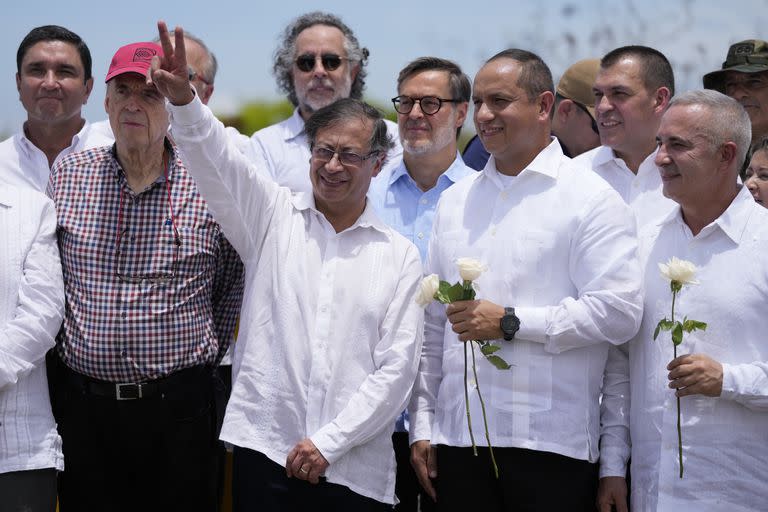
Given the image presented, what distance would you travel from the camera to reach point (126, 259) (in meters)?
4.71

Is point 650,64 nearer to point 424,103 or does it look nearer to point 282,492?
point 424,103

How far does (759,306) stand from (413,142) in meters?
2.09

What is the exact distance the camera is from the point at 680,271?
404 cm

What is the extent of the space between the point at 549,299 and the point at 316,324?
970mm

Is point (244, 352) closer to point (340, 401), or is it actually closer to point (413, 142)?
point (340, 401)

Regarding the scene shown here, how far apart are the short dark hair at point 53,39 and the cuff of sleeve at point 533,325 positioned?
3181 mm

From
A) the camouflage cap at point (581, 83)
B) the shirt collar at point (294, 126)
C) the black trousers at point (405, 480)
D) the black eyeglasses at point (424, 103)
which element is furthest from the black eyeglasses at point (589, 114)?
the black trousers at point (405, 480)

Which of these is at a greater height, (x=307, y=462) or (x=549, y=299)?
(x=549, y=299)

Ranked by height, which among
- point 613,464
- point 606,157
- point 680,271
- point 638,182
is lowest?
point 613,464

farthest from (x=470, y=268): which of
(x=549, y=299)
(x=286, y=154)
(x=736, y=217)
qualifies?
(x=286, y=154)

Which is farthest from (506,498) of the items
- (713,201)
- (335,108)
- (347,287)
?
(335,108)

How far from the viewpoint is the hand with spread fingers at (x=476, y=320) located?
429 centimetres

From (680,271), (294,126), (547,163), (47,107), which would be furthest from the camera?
(294,126)

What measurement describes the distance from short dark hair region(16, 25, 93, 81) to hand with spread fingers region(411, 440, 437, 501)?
3.00 m
